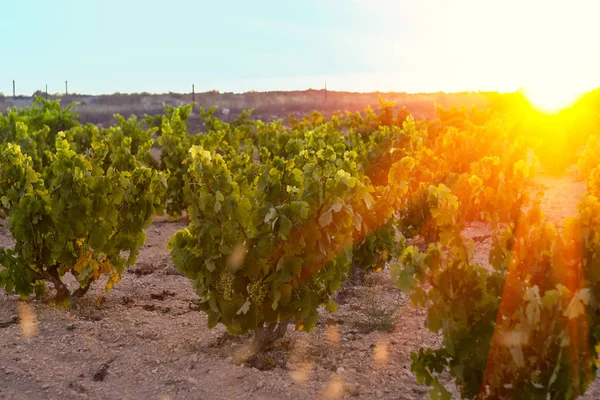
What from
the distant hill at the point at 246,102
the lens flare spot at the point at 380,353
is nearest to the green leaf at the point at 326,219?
the lens flare spot at the point at 380,353

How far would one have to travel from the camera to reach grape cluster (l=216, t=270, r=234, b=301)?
4898 mm

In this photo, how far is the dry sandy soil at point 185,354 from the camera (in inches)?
183

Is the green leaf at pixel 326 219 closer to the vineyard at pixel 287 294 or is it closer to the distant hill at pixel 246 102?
the vineyard at pixel 287 294

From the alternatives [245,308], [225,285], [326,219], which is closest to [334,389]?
[245,308]

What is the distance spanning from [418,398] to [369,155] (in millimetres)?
6577

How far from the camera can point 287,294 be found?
4887 millimetres

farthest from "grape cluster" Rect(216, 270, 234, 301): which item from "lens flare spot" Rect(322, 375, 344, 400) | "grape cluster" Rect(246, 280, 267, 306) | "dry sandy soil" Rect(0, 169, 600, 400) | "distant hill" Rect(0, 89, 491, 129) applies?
"distant hill" Rect(0, 89, 491, 129)

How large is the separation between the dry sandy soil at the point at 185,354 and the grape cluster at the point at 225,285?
0.61 meters

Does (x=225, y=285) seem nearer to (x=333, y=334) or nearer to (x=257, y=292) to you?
(x=257, y=292)

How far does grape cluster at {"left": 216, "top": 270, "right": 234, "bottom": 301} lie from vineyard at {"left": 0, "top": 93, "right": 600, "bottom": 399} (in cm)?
2

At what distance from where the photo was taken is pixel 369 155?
418 inches

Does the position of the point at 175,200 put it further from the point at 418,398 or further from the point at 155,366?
the point at 418,398

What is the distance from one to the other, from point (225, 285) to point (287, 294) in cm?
52

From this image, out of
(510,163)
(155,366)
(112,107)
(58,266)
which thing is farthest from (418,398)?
(112,107)
